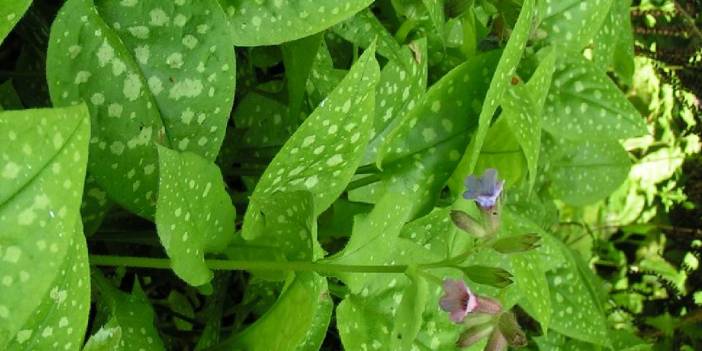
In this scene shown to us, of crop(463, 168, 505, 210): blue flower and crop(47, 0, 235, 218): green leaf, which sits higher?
crop(47, 0, 235, 218): green leaf

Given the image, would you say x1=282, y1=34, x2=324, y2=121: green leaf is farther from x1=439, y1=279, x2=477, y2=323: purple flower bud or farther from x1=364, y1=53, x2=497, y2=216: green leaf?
x1=439, y1=279, x2=477, y2=323: purple flower bud

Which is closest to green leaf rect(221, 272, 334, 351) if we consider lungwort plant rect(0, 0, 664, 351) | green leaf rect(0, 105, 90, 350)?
lungwort plant rect(0, 0, 664, 351)

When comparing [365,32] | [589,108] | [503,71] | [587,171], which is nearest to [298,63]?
[365,32]

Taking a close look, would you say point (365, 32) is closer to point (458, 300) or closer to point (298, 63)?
point (298, 63)

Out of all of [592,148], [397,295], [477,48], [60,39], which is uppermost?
[60,39]

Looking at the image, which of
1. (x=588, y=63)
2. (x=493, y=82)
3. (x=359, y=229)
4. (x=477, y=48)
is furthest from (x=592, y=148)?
(x=359, y=229)

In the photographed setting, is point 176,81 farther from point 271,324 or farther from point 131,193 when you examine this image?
point 271,324
